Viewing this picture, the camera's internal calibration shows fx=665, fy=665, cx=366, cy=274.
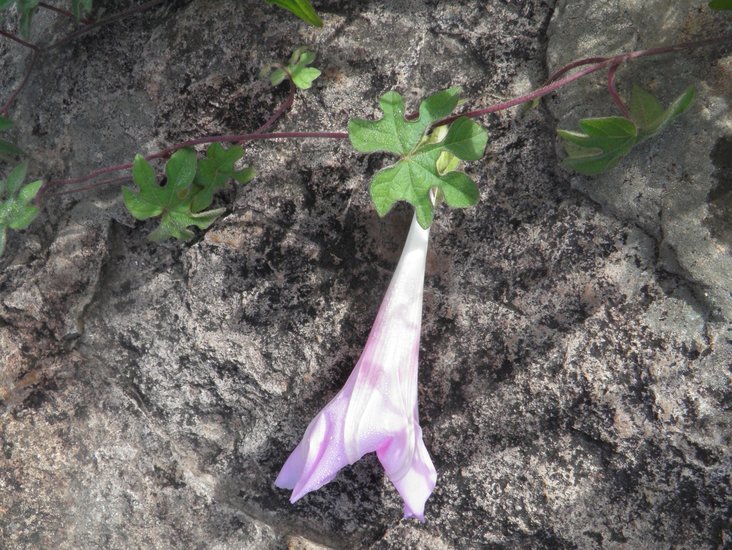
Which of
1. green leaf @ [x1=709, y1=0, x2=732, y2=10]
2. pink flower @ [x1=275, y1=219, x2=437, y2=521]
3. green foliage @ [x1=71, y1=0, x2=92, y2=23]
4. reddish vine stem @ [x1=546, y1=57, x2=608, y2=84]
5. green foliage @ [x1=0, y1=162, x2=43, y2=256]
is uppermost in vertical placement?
green foliage @ [x1=71, y1=0, x2=92, y2=23]

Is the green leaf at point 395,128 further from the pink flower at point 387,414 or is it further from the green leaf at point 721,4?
the green leaf at point 721,4

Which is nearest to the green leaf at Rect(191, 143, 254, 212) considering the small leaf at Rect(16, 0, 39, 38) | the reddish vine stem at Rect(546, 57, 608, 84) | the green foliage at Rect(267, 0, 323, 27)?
the green foliage at Rect(267, 0, 323, 27)

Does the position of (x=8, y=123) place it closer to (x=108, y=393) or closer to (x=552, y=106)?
(x=108, y=393)

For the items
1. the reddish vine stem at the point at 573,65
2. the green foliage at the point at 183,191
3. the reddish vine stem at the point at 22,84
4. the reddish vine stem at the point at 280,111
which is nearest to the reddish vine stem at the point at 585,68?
the reddish vine stem at the point at 573,65

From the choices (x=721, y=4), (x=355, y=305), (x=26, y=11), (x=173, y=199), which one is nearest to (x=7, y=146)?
(x=26, y=11)

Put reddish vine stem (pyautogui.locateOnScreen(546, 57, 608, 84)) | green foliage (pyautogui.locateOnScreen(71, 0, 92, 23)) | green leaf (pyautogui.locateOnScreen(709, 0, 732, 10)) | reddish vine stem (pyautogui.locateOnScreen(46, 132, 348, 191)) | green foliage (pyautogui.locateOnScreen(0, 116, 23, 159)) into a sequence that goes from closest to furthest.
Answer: green leaf (pyautogui.locateOnScreen(709, 0, 732, 10)) → reddish vine stem (pyautogui.locateOnScreen(546, 57, 608, 84)) → reddish vine stem (pyautogui.locateOnScreen(46, 132, 348, 191)) → green foliage (pyautogui.locateOnScreen(71, 0, 92, 23)) → green foliage (pyautogui.locateOnScreen(0, 116, 23, 159))

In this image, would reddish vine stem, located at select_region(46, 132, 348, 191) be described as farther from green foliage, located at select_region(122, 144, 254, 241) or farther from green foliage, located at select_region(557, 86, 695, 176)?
green foliage, located at select_region(557, 86, 695, 176)
